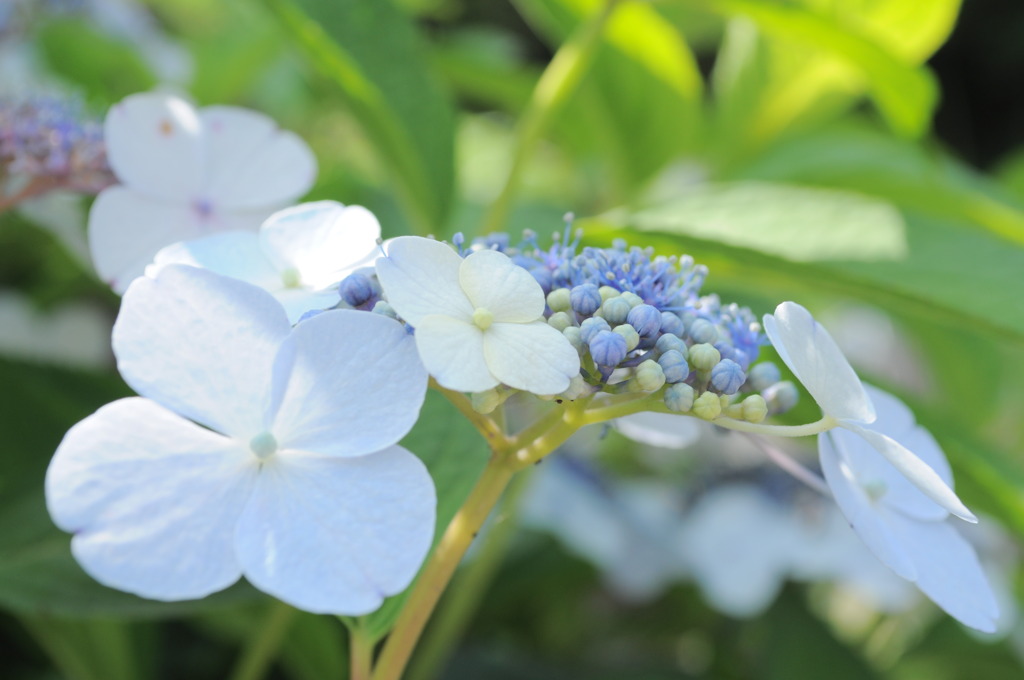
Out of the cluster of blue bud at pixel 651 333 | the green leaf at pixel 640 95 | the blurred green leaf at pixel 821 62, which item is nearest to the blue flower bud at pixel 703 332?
the cluster of blue bud at pixel 651 333

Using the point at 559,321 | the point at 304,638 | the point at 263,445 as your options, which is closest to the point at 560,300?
the point at 559,321

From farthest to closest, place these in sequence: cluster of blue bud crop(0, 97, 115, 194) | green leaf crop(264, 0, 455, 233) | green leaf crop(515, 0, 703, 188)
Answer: green leaf crop(515, 0, 703, 188)
green leaf crop(264, 0, 455, 233)
cluster of blue bud crop(0, 97, 115, 194)

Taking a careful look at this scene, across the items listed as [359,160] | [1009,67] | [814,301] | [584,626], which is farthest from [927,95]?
[1009,67]

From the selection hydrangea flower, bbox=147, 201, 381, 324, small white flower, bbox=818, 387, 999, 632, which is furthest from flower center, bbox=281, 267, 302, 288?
small white flower, bbox=818, 387, 999, 632

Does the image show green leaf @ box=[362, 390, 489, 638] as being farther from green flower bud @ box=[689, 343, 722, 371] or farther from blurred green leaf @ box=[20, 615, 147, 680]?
blurred green leaf @ box=[20, 615, 147, 680]

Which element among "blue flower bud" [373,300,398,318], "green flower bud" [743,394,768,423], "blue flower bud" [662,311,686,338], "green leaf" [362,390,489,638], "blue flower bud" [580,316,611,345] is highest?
"blue flower bud" [373,300,398,318]

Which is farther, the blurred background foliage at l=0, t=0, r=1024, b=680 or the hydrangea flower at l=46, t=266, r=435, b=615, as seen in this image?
the blurred background foliage at l=0, t=0, r=1024, b=680
